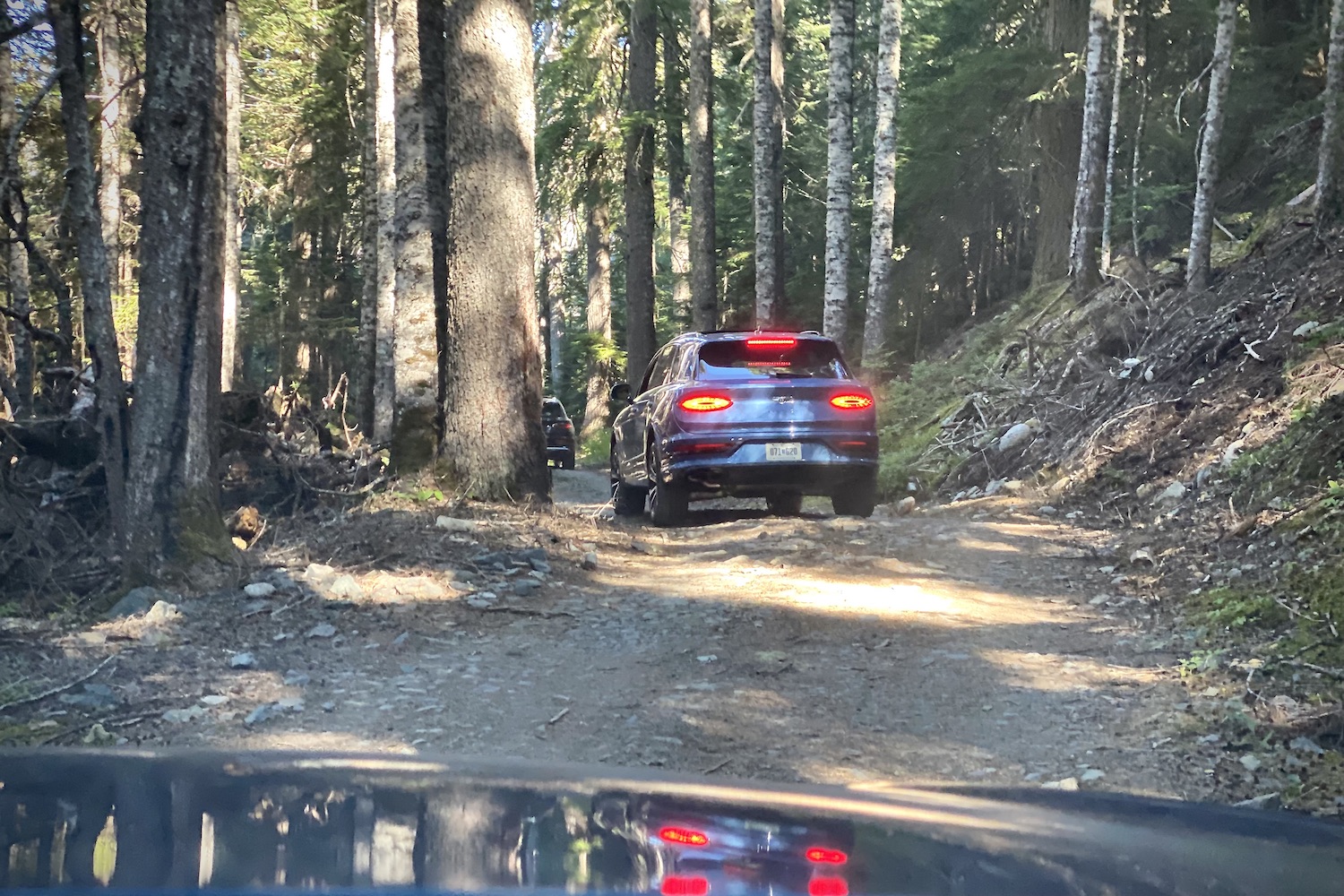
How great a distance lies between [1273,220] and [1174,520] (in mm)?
7817

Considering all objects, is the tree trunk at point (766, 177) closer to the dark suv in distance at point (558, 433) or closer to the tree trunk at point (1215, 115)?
the tree trunk at point (1215, 115)

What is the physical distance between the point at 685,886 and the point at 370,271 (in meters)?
21.1

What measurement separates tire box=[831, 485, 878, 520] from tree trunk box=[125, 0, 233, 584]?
689 cm

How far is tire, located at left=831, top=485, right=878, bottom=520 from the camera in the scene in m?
12.7

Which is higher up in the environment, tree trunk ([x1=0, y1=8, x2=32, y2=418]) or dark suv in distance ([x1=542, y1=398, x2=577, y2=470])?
tree trunk ([x1=0, y1=8, x2=32, y2=418])

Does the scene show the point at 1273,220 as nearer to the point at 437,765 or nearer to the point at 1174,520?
the point at 1174,520

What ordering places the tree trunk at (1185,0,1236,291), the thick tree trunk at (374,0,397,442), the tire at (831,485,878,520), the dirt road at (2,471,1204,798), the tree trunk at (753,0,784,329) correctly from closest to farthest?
the dirt road at (2,471,1204,798)
the tire at (831,485,878,520)
the tree trunk at (1185,0,1236,291)
the thick tree trunk at (374,0,397,442)
the tree trunk at (753,0,784,329)

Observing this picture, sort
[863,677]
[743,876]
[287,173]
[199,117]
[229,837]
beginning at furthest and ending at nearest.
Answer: [287,173]
[199,117]
[863,677]
[229,837]
[743,876]

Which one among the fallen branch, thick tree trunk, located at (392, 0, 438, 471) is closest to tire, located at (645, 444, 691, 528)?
thick tree trunk, located at (392, 0, 438, 471)

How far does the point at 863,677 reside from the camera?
693cm

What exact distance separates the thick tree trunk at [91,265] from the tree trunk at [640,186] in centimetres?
1530

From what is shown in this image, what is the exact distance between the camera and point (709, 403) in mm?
11805

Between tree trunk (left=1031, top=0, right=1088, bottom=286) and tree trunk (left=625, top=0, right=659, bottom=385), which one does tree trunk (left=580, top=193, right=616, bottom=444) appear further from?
tree trunk (left=1031, top=0, right=1088, bottom=286)

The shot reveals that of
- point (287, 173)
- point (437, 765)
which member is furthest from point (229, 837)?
point (287, 173)
